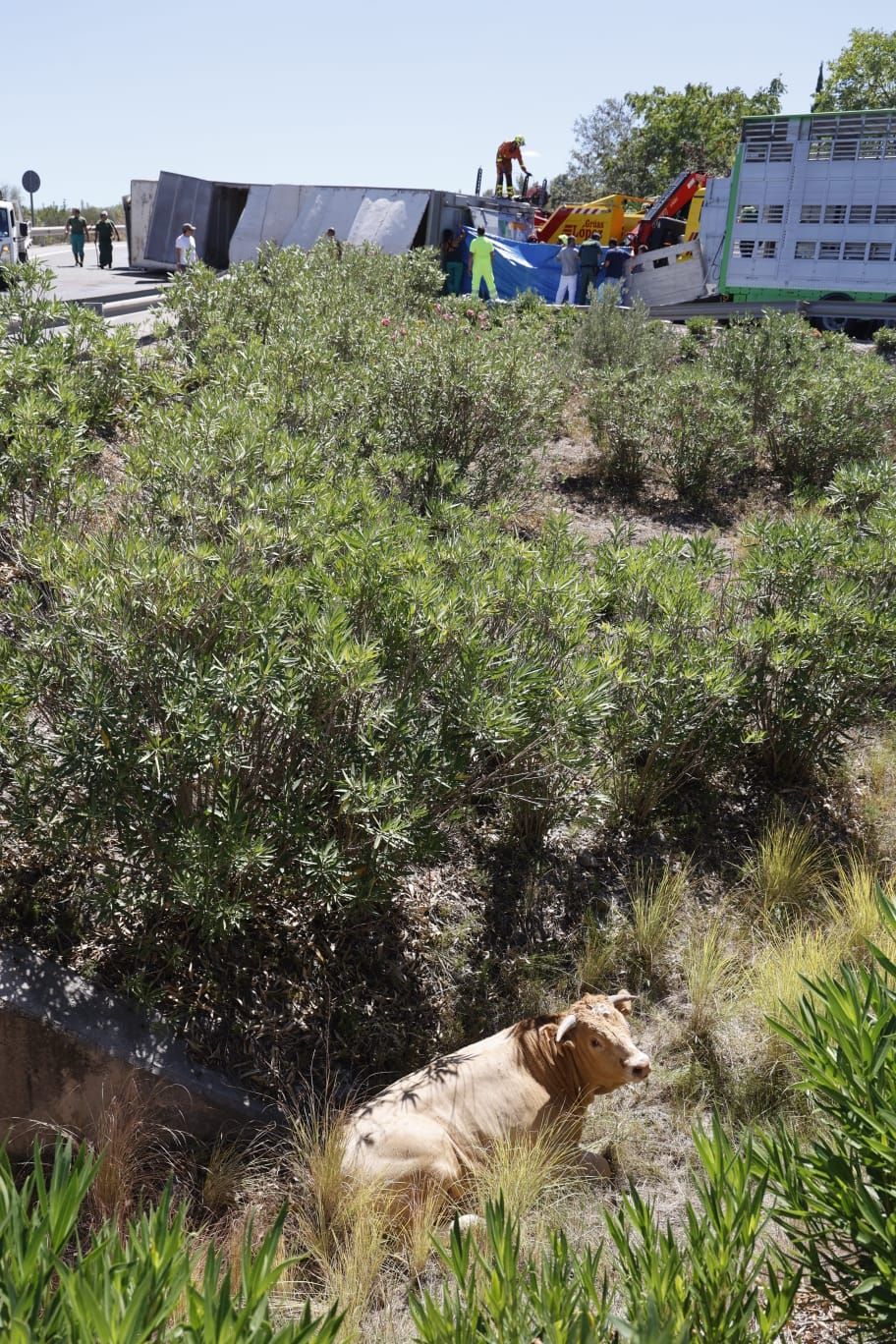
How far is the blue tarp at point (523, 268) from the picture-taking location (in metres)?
23.9

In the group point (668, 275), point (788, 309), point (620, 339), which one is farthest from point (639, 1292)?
point (668, 275)

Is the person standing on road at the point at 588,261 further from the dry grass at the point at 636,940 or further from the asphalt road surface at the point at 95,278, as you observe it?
the dry grass at the point at 636,940

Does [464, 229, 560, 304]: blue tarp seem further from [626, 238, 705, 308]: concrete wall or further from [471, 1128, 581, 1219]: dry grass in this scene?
[471, 1128, 581, 1219]: dry grass

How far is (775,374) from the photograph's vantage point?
11.1 meters

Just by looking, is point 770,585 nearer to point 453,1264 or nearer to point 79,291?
point 453,1264

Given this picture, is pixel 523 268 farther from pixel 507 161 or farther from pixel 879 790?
pixel 879 790

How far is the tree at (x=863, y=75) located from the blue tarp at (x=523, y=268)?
29267 mm

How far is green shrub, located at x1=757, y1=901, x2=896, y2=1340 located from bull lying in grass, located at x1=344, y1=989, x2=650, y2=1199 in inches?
52.1

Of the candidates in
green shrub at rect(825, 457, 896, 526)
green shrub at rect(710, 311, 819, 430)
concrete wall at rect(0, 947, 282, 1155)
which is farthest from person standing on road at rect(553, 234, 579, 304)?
concrete wall at rect(0, 947, 282, 1155)

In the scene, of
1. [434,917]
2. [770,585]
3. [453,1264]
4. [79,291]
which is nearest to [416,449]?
[770,585]

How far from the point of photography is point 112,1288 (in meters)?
1.48

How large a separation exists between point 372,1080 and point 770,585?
342 centimetres

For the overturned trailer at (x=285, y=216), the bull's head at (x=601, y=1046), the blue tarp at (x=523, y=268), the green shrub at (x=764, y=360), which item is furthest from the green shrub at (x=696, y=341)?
the bull's head at (x=601, y=1046)

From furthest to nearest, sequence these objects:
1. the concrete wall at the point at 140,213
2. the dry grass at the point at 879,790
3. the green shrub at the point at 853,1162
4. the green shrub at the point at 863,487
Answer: the concrete wall at the point at 140,213, the green shrub at the point at 863,487, the dry grass at the point at 879,790, the green shrub at the point at 853,1162
